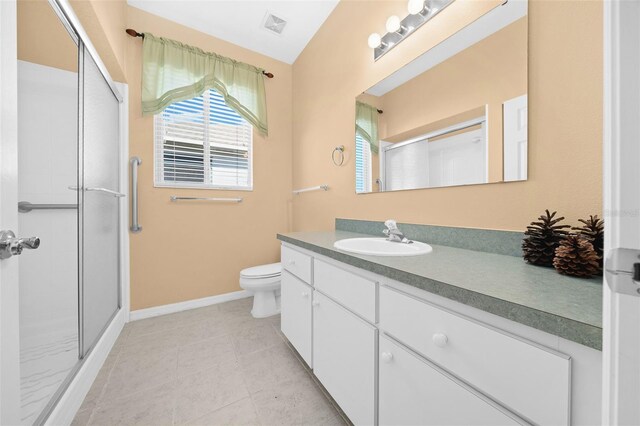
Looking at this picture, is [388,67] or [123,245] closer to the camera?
[388,67]

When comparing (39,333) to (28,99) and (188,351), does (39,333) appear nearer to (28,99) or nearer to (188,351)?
(188,351)

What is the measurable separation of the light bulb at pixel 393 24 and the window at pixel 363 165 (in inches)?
24.5

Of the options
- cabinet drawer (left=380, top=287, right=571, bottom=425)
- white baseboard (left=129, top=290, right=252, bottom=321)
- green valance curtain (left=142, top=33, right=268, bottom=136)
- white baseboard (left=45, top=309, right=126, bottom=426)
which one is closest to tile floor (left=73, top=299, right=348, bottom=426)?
white baseboard (left=45, top=309, right=126, bottom=426)

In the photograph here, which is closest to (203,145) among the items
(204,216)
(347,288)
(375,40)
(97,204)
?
(204,216)

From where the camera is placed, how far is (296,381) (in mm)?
1336

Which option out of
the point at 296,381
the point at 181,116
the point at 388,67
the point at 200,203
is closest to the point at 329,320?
the point at 296,381

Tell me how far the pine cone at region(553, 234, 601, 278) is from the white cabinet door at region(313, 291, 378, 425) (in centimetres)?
57

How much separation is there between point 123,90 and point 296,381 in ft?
8.37

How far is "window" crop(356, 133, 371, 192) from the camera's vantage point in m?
1.64

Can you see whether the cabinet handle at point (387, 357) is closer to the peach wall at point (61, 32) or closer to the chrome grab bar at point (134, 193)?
the peach wall at point (61, 32)

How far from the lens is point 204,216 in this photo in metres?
2.33

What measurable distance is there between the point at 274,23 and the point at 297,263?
2.19m

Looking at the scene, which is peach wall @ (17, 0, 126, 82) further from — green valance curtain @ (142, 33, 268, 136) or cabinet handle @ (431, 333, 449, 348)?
Answer: cabinet handle @ (431, 333, 449, 348)

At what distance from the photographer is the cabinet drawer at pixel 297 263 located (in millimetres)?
1260
